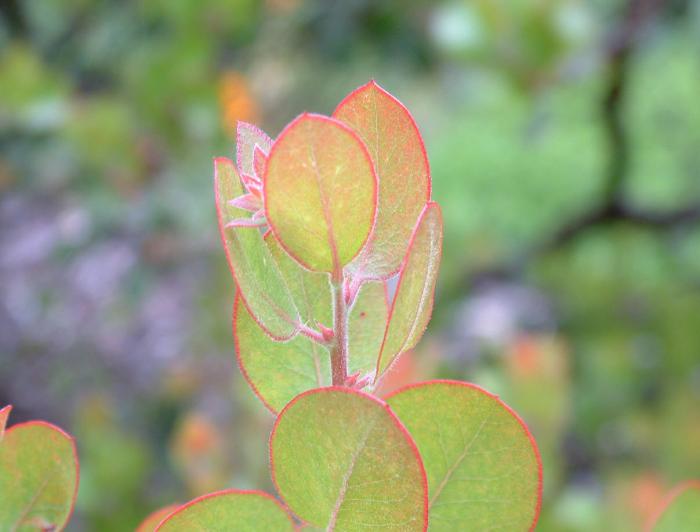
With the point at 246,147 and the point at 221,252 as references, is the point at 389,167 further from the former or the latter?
the point at 221,252

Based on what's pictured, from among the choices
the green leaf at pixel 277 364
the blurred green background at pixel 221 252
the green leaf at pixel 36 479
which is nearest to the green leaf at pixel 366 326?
the green leaf at pixel 277 364

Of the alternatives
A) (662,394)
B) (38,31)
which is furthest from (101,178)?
(662,394)

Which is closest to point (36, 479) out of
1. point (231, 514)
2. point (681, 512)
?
point (231, 514)

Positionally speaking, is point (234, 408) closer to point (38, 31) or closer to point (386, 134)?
point (38, 31)

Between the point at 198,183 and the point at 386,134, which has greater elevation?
the point at 386,134

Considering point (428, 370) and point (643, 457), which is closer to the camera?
point (428, 370)

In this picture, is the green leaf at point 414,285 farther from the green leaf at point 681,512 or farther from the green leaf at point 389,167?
the green leaf at point 681,512

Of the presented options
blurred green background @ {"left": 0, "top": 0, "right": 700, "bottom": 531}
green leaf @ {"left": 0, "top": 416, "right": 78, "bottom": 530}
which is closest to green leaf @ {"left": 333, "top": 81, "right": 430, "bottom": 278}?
green leaf @ {"left": 0, "top": 416, "right": 78, "bottom": 530}
